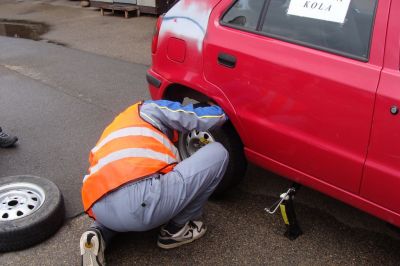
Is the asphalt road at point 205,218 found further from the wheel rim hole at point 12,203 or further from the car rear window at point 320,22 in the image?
the car rear window at point 320,22

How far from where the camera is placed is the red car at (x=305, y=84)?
2.24 meters

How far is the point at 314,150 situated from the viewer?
253 cm

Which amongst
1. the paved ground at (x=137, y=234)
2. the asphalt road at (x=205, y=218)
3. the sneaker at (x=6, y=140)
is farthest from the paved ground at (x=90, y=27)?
the sneaker at (x=6, y=140)

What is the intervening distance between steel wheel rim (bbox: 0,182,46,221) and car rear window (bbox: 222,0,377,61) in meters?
1.80

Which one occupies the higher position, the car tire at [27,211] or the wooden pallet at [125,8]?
the car tire at [27,211]

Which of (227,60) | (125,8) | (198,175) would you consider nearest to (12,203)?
(198,175)

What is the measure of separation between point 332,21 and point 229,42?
651mm

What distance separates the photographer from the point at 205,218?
10.3ft

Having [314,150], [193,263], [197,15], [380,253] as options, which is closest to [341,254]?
[380,253]

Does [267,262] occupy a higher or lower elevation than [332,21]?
lower

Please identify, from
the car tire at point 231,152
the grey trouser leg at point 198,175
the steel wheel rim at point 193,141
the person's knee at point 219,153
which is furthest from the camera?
the steel wheel rim at point 193,141

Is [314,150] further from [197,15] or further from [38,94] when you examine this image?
[38,94]

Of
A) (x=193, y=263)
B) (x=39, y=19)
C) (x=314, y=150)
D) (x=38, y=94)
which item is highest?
(x=314, y=150)

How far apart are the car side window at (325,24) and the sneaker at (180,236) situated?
4.26ft
